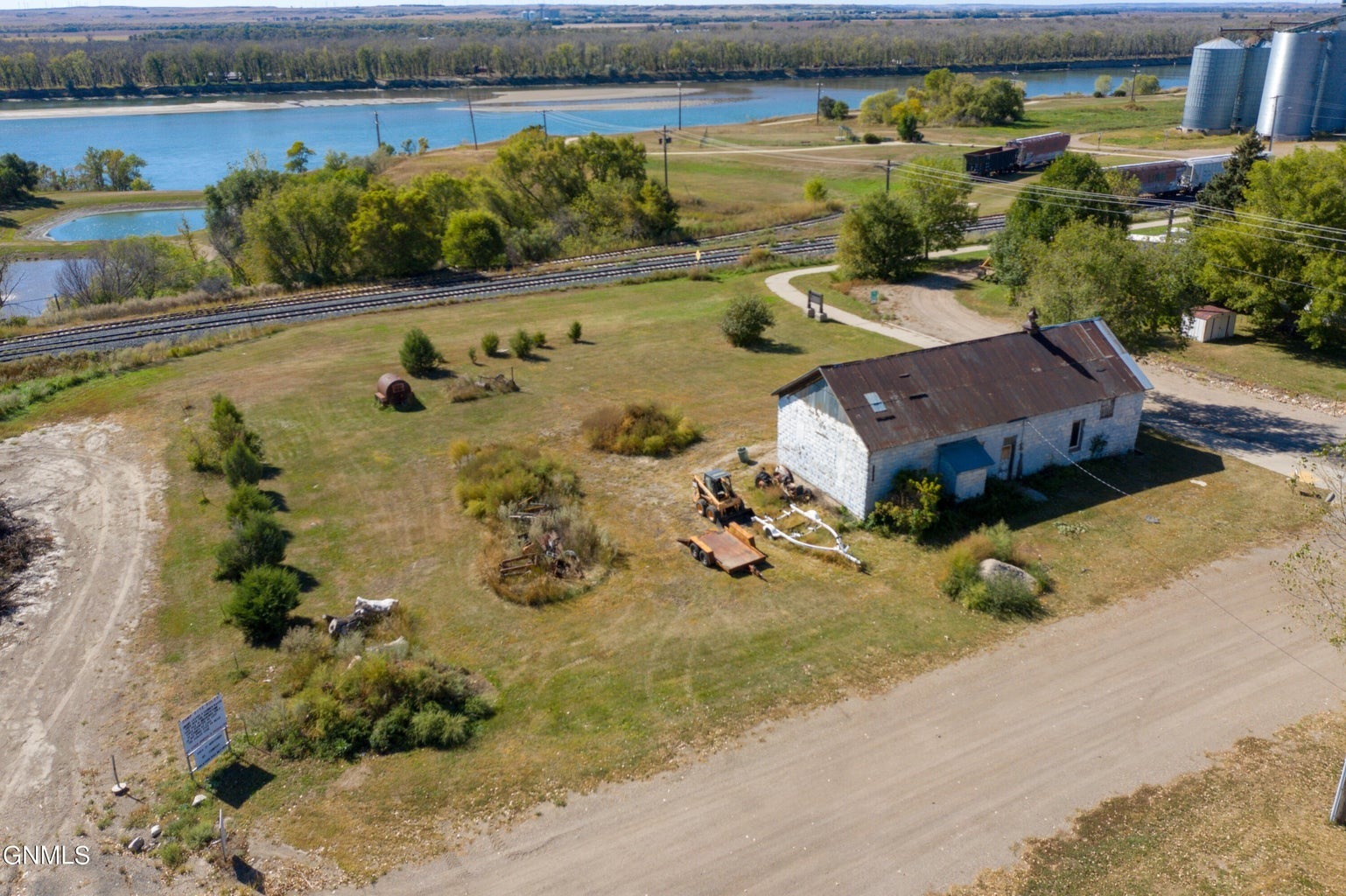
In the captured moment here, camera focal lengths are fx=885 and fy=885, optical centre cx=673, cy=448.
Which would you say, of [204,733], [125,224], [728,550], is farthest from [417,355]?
[125,224]

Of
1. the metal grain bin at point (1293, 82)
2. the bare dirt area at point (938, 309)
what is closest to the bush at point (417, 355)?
the bare dirt area at point (938, 309)

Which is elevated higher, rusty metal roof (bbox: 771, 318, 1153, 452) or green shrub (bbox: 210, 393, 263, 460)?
rusty metal roof (bbox: 771, 318, 1153, 452)

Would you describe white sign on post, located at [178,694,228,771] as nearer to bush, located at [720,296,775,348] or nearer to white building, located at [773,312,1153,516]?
white building, located at [773,312,1153,516]

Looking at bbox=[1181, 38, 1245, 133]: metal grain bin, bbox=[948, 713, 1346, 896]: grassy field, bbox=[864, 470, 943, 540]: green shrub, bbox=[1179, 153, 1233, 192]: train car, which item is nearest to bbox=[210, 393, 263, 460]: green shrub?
bbox=[864, 470, 943, 540]: green shrub

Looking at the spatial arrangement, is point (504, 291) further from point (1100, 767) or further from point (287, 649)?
point (1100, 767)

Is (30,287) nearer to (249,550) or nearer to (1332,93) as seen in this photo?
(249,550)

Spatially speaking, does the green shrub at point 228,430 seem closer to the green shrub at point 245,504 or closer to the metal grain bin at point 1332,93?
the green shrub at point 245,504

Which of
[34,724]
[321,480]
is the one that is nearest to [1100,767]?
[34,724]
